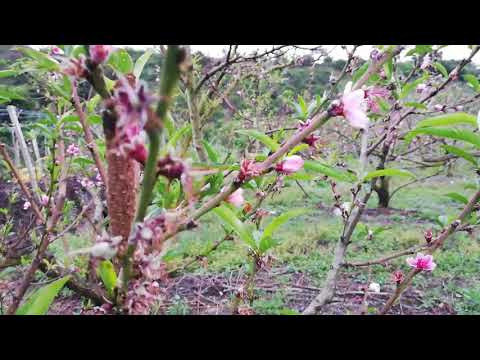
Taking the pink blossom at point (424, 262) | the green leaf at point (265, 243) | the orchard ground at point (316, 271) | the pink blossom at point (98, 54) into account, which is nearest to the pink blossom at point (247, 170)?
the pink blossom at point (98, 54)

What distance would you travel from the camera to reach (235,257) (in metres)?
3.26

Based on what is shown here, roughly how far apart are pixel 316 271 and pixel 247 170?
2.73 metres

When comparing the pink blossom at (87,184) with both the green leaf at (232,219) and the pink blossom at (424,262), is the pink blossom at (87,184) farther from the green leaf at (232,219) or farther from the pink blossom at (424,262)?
the pink blossom at (424,262)

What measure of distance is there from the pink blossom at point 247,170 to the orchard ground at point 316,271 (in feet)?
4.33

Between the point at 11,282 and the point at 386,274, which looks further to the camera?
the point at 386,274

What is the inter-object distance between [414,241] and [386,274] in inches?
27.6

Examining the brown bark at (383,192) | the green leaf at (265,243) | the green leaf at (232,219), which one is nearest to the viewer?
the green leaf at (232,219)

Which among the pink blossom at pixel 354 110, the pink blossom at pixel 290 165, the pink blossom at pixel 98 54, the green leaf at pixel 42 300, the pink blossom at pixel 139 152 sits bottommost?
the green leaf at pixel 42 300

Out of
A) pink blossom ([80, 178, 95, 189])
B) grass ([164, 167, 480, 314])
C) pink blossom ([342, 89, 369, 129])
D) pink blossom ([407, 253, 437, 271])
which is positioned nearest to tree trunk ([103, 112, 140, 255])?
pink blossom ([342, 89, 369, 129])

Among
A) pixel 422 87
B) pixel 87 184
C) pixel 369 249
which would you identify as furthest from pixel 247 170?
pixel 369 249

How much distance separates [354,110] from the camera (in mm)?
459

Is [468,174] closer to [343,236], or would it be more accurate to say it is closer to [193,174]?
[343,236]

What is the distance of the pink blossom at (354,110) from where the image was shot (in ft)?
1.49
